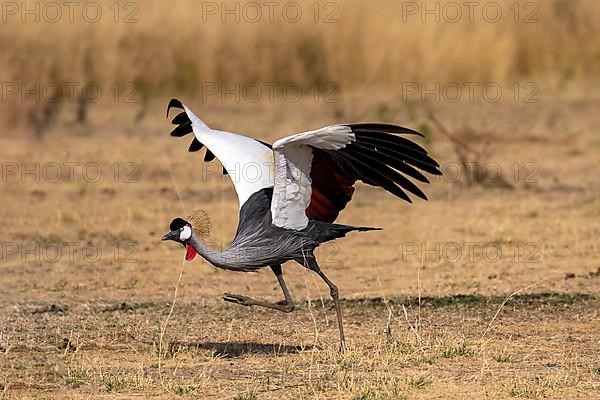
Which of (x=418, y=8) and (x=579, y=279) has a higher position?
(x=418, y=8)

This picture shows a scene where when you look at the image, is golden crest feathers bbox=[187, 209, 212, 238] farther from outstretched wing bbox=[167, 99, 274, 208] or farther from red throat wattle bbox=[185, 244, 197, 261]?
outstretched wing bbox=[167, 99, 274, 208]

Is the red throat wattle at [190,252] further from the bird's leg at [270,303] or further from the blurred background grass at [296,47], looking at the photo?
the blurred background grass at [296,47]

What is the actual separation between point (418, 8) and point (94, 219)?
318 inches

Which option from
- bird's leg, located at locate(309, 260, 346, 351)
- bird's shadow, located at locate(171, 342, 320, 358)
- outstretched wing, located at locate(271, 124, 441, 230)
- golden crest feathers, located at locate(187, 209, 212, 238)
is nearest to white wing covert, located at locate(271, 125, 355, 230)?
outstretched wing, located at locate(271, 124, 441, 230)

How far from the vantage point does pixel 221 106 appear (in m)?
15.5

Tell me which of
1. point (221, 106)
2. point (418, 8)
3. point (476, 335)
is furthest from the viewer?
point (418, 8)

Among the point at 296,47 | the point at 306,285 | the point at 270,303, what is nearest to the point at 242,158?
the point at 270,303

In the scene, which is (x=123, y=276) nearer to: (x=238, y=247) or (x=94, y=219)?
(x=94, y=219)

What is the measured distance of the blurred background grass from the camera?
623 inches

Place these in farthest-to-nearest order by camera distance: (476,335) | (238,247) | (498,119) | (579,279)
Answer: (498,119) < (579,279) < (476,335) < (238,247)

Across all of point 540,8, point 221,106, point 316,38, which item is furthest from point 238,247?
point 540,8

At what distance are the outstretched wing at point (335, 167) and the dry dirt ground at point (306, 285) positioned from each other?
65cm

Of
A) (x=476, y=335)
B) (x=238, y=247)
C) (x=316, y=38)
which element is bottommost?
(x=476, y=335)

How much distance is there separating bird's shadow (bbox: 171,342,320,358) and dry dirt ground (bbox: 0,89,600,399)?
1 centimetres
